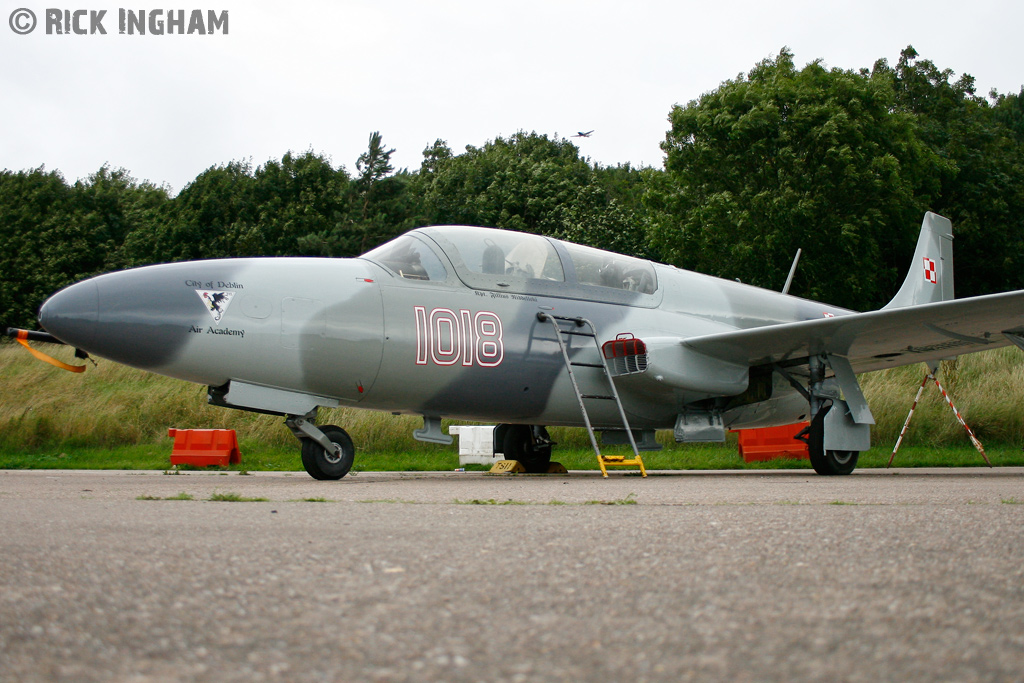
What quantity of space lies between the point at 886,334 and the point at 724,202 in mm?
22354

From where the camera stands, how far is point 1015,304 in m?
8.05

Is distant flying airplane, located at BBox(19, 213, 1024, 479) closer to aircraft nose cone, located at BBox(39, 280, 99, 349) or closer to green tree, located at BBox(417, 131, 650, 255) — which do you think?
aircraft nose cone, located at BBox(39, 280, 99, 349)

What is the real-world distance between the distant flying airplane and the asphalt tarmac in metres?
3.39

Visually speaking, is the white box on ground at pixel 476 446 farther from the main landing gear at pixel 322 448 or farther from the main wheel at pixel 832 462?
the main landing gear at pixel 322 448

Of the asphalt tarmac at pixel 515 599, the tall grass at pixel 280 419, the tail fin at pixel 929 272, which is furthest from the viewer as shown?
the tall grass at pixel 280 419

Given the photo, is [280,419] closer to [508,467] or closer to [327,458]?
[508,467]

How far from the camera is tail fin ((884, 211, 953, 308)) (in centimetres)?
1195

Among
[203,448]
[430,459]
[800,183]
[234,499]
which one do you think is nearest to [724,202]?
[800,183]

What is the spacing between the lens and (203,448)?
13.1m

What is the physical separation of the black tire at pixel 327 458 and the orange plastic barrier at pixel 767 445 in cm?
771

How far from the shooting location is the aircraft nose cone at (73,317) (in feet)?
20.4

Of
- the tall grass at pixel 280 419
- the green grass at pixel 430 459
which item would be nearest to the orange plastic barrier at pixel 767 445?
the green grass at pixel 430 459

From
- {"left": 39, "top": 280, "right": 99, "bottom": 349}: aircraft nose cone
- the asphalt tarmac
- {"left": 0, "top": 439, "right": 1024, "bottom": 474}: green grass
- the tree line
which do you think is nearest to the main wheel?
{"left": 0, "top": 439, "right": 1024, "bottom": 474}: green grass

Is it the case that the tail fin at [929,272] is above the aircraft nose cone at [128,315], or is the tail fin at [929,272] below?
above
